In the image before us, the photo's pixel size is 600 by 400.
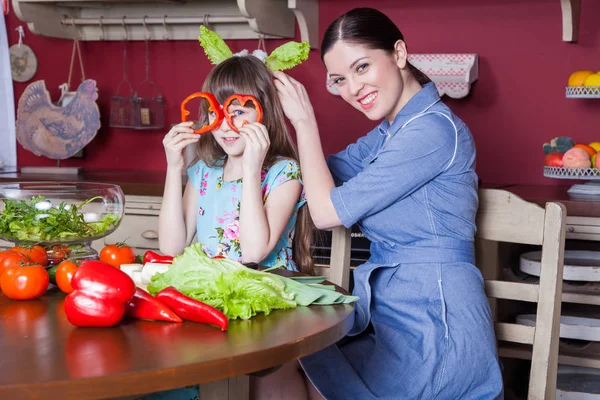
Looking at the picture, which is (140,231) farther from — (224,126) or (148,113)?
(224,126)

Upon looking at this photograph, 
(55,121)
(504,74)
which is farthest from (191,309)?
(55,121)

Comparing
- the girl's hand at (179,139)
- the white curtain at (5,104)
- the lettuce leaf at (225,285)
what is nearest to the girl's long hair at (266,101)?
the girl's hand at (179,139)

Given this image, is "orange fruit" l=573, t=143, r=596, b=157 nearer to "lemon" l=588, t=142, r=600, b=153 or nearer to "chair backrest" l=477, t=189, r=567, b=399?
"lemon" l=588, t=142, r=600, b=153

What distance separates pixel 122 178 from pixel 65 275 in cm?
163

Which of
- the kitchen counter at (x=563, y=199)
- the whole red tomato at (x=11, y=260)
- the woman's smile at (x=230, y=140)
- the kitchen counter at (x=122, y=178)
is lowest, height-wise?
the whole red tomato at (x=11, y=260)

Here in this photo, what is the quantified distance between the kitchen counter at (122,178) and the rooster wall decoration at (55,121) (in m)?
0.16

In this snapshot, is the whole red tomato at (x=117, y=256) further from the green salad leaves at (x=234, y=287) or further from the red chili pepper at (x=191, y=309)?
the red chili pepper at (x=191, y=309)

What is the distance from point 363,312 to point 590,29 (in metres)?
1.66

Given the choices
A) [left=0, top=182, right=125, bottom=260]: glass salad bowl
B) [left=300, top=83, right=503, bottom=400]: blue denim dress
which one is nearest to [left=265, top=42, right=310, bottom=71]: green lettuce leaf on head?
[left=300, top=83, right=503, bottom=400]: blue denim dress

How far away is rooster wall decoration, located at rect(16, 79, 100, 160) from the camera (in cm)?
339

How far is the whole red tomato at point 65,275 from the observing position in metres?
1.47

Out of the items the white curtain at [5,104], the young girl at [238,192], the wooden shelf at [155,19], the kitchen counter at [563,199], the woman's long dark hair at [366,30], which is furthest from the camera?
the white curtain at [5,104]

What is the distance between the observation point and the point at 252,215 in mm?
1797

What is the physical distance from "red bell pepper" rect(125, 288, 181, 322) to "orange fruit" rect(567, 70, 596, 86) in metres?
1.81
